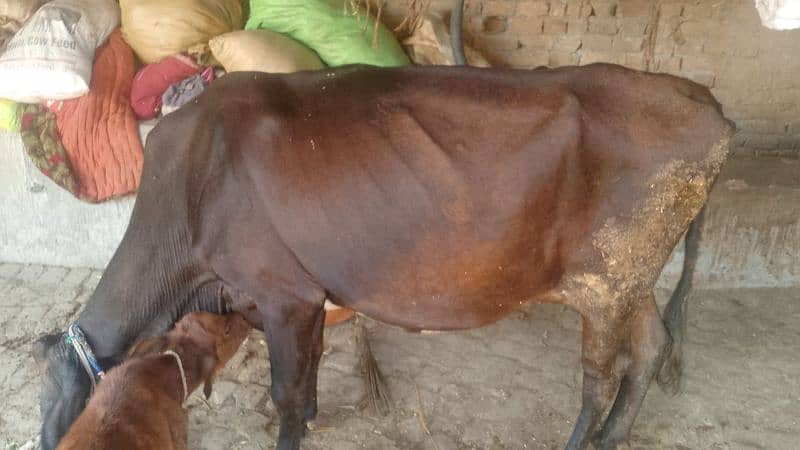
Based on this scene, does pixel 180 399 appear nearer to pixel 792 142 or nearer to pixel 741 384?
pixel 741 384

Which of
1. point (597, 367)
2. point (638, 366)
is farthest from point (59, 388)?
point (638, 366)

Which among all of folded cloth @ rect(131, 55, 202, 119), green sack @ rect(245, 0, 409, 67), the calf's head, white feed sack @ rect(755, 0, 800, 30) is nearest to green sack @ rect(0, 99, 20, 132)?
folded cloth @ rect(131, 55, 202, 119)

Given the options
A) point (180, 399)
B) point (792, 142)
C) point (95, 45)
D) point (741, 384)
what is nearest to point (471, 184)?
point (180, 399)

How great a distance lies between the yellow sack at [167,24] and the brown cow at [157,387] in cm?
200

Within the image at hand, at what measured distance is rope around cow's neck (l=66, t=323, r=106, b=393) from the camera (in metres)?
2.67

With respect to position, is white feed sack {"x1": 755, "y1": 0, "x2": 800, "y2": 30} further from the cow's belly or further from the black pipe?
the black pipe

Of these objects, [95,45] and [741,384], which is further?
[95,45]

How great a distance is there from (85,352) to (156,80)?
76.0 inches

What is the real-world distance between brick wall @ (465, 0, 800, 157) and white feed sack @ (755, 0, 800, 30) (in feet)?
6.80

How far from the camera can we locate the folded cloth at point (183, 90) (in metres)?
3.97

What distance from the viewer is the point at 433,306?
280 centimetres

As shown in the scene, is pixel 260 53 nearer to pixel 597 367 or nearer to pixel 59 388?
pixel 59 388

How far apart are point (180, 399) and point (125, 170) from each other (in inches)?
84.7

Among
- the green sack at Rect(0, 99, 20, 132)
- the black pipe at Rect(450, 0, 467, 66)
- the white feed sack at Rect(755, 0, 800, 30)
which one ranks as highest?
the white feed sack at Rect(755, 0, 800, 30)
